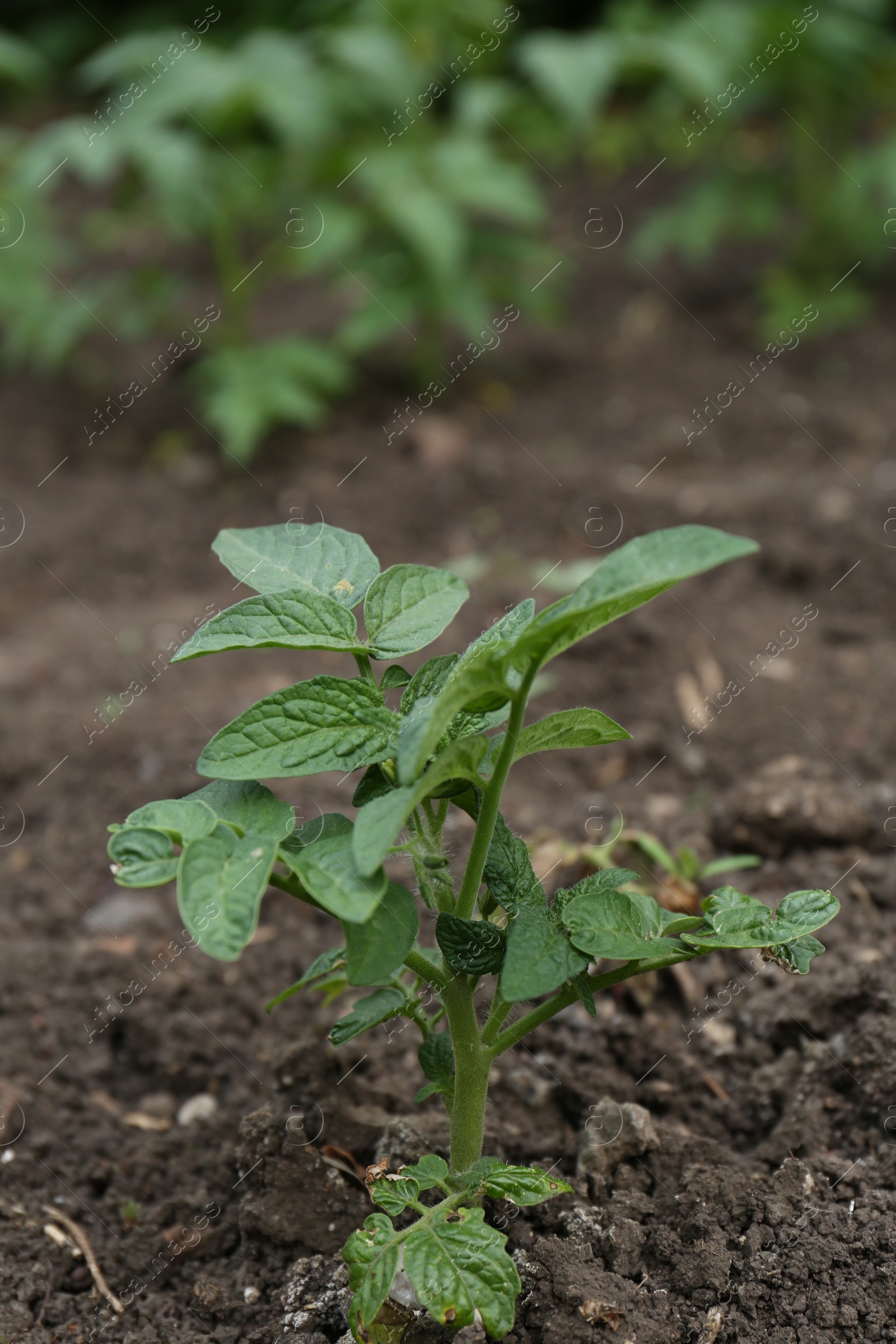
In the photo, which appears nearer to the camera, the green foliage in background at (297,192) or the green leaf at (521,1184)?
the green leaf at (521,1184)

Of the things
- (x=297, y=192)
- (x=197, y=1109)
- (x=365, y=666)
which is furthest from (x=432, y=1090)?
(x=297, y=192)

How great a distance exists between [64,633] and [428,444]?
54.1 inches

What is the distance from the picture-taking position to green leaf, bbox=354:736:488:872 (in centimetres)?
96

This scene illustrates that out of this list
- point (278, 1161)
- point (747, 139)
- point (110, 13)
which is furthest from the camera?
point (110, 13)

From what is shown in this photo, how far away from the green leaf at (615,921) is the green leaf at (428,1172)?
0.28 metres

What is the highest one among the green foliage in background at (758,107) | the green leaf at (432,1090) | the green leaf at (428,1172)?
the green leaf at (428,1172)

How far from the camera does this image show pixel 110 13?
686cm

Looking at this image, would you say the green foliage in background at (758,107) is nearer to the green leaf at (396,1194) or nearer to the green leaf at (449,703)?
the green leaf at (449,703)

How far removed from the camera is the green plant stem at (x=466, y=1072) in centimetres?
121

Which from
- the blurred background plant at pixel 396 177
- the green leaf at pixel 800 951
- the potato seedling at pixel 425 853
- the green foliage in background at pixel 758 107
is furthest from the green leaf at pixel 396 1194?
the green foliage in background at pixel 758 107

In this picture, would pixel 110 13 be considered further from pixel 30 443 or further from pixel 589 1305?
pixel 589 1305

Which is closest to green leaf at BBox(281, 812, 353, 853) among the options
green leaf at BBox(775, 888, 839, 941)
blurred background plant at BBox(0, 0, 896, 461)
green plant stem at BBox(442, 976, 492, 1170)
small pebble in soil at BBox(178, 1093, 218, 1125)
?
green plant stem at BBox(442, 976, 492, 1170)

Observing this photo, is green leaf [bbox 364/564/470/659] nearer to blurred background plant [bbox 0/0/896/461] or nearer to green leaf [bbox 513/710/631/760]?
green leaf [bbox 513/710/631/760]

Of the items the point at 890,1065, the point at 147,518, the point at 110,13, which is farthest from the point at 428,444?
the point at 110,13
